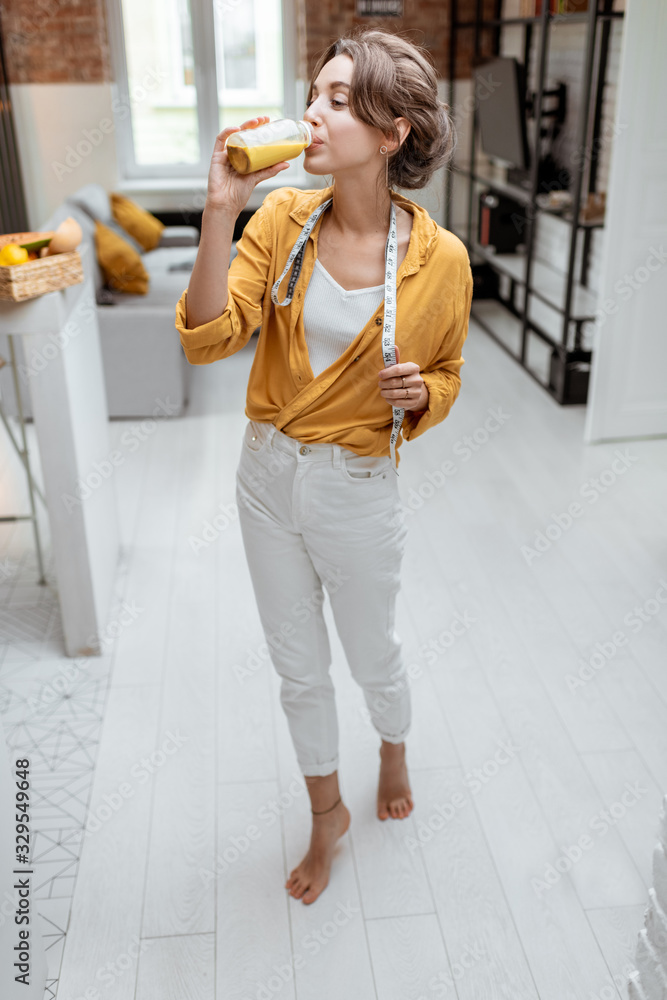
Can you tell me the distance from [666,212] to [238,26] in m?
4.18

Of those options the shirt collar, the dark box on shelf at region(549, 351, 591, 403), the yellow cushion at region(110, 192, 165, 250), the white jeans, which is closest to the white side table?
the white jeans

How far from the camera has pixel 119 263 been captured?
4.72 meters

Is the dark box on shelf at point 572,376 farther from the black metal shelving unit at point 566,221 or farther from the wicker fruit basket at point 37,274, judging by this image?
the wicker fruit basket at point 37,274

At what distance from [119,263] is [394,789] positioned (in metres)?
3.43

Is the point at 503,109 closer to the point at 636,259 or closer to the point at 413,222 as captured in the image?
the point at 636,259

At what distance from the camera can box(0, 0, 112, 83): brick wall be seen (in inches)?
241

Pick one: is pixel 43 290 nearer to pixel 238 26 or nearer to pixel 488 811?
pixel 488 811

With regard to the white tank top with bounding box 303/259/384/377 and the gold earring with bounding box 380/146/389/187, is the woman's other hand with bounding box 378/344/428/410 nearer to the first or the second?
the white tank top with bounding box 303/259/384/377

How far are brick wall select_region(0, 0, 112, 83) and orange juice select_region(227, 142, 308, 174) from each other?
5.77 m

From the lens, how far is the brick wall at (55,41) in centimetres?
612

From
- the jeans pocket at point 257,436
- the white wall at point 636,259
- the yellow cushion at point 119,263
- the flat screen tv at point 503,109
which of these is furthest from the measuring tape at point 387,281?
the flat screen tv at point 503,109

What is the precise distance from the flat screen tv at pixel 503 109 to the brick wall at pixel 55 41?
8.55 ft

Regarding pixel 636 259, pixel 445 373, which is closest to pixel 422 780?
pixel 445 373

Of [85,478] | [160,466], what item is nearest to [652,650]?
[85,478]
